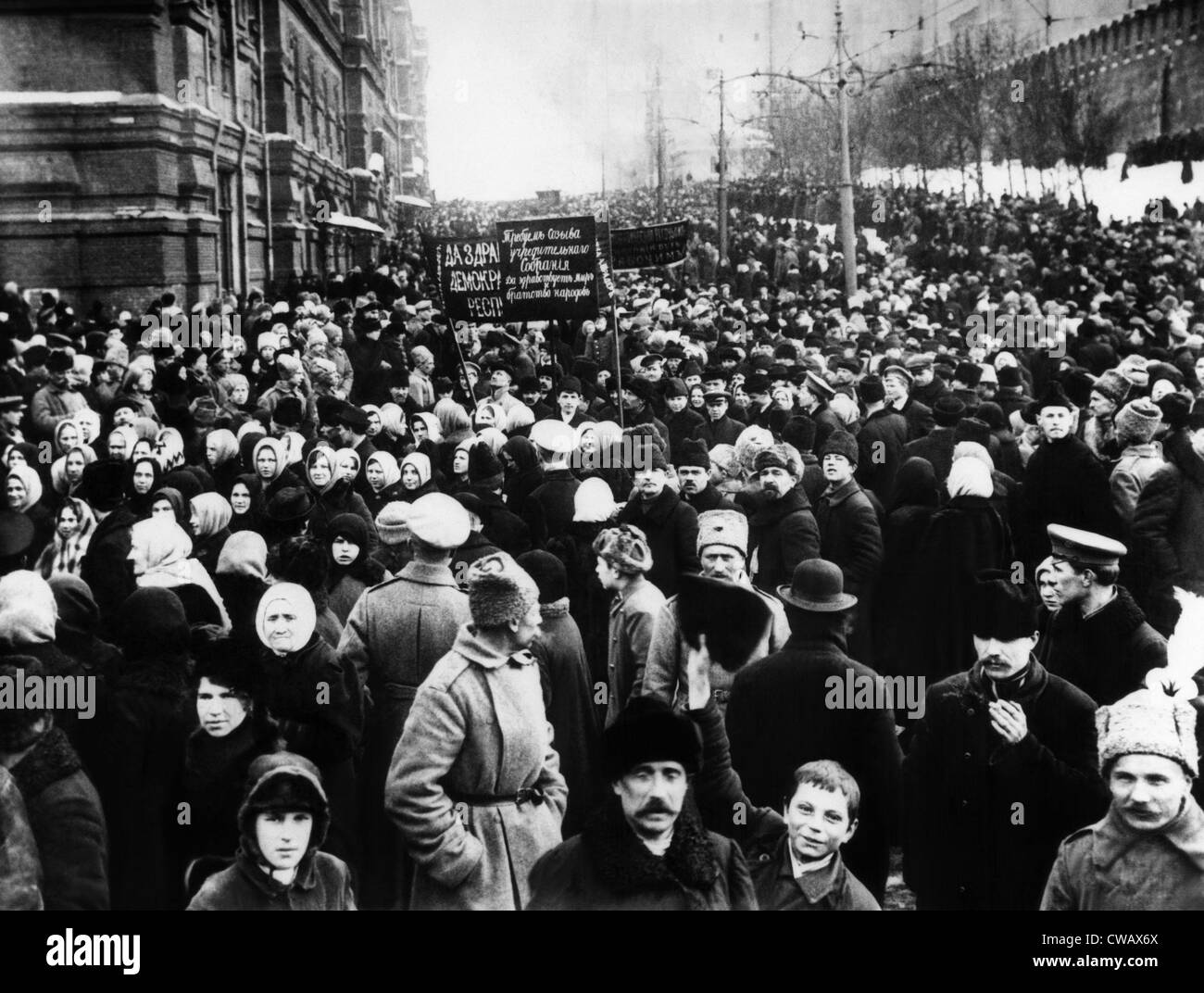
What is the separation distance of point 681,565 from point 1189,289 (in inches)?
332

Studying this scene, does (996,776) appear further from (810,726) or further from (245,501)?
(245,501)

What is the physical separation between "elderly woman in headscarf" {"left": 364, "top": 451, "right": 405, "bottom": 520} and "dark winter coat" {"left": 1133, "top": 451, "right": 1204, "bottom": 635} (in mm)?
3401

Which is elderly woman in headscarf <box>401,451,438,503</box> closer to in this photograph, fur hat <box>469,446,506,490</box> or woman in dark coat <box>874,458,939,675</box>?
fur hat <box>469,446,506,490</box>

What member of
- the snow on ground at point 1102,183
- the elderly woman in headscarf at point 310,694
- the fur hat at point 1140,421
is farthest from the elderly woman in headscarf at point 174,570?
the snow on ground at point 1102,183

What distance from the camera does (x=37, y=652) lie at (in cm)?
493

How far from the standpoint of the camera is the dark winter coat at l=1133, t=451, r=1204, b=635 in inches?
240

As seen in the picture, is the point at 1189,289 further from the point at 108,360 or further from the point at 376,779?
the point at 376,779

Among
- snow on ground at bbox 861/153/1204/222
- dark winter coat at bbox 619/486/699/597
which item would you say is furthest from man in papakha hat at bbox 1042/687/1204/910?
snow on ground at bbox 861/153/1204/222

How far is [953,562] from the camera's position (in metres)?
6.30

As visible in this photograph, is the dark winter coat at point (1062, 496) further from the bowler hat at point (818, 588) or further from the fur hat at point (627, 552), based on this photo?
the fur hat at point (627, 552)

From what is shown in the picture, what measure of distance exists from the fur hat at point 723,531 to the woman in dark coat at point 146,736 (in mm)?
1880

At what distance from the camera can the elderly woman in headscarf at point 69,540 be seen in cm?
598

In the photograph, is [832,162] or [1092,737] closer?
[1092,737]
